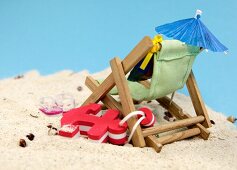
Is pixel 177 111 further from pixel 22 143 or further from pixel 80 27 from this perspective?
pixel 80 27

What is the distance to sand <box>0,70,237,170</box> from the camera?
53.1 inches

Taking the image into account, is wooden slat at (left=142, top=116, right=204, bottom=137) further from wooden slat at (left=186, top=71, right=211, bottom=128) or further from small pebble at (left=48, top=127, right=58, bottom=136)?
small pebble at (left=48, top=127, right=58, bottom=136)

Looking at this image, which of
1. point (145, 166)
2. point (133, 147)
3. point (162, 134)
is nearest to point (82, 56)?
point (162, 134)

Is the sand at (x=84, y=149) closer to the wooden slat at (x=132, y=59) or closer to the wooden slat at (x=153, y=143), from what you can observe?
the wooden slat at (x=153, y=143)

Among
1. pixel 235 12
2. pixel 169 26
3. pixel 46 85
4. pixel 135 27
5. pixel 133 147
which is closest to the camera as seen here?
pixel 133 147

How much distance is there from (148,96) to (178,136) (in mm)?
214

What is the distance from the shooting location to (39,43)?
10.7ft

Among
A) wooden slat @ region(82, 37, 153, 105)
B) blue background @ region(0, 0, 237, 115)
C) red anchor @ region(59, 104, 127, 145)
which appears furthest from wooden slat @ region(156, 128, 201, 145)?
blue background @ region(0, 0, 237, 115)

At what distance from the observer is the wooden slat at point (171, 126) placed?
5.43 feet

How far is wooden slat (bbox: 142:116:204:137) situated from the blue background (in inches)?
42.3

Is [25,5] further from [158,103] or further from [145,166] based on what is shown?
[145,166]

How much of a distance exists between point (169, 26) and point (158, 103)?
0.60 meters

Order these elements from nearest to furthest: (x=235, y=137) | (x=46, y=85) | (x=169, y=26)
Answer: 1. (x=169, y=26)
2. (x=235, y=137)
3. (x=46, y=85)

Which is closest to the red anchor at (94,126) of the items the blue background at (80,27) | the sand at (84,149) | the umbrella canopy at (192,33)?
the sand at (84,149)
